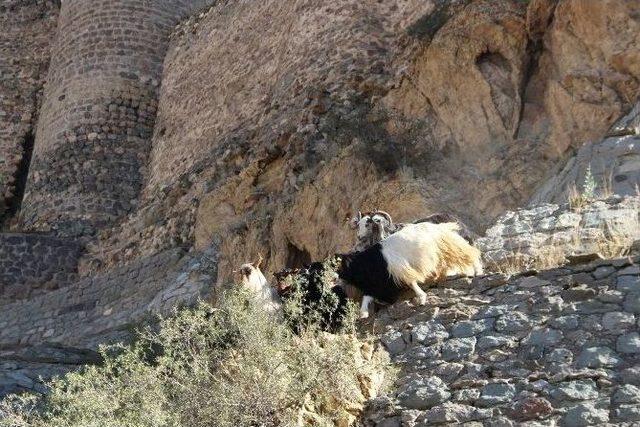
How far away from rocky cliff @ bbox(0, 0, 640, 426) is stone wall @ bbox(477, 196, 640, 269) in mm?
18

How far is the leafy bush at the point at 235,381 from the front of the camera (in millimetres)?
5496

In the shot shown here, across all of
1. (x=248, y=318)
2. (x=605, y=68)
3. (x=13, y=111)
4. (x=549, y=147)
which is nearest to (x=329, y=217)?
(x=549, y=147)

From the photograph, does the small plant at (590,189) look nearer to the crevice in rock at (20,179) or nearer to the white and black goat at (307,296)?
the white and black goat at (307,296)

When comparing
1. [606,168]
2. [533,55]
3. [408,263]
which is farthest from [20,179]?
[408,263]

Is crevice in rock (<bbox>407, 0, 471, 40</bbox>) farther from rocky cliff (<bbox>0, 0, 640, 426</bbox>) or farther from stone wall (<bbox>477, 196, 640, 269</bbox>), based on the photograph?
stone wall (<bbox>477, 196, 640, 269</bbox>)

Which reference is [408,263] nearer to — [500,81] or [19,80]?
[500,81]

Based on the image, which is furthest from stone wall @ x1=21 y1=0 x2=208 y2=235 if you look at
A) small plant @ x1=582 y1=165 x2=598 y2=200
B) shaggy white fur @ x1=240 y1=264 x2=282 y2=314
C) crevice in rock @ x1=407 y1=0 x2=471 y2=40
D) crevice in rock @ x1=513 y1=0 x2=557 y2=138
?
Result: small plant @ x1=582 y1=165 x2=598 y2=200

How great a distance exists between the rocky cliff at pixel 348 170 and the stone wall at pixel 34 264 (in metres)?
0.03

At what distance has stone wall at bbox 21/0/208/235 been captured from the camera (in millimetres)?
16375

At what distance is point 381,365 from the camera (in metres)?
5.72

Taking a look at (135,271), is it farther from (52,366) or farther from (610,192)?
(610,192)

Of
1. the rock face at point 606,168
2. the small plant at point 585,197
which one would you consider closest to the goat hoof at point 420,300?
the small plant at point 585,197

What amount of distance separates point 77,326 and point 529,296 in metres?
8.91

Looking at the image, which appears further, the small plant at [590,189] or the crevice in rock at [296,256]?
the crevice in rock at [296,256]
